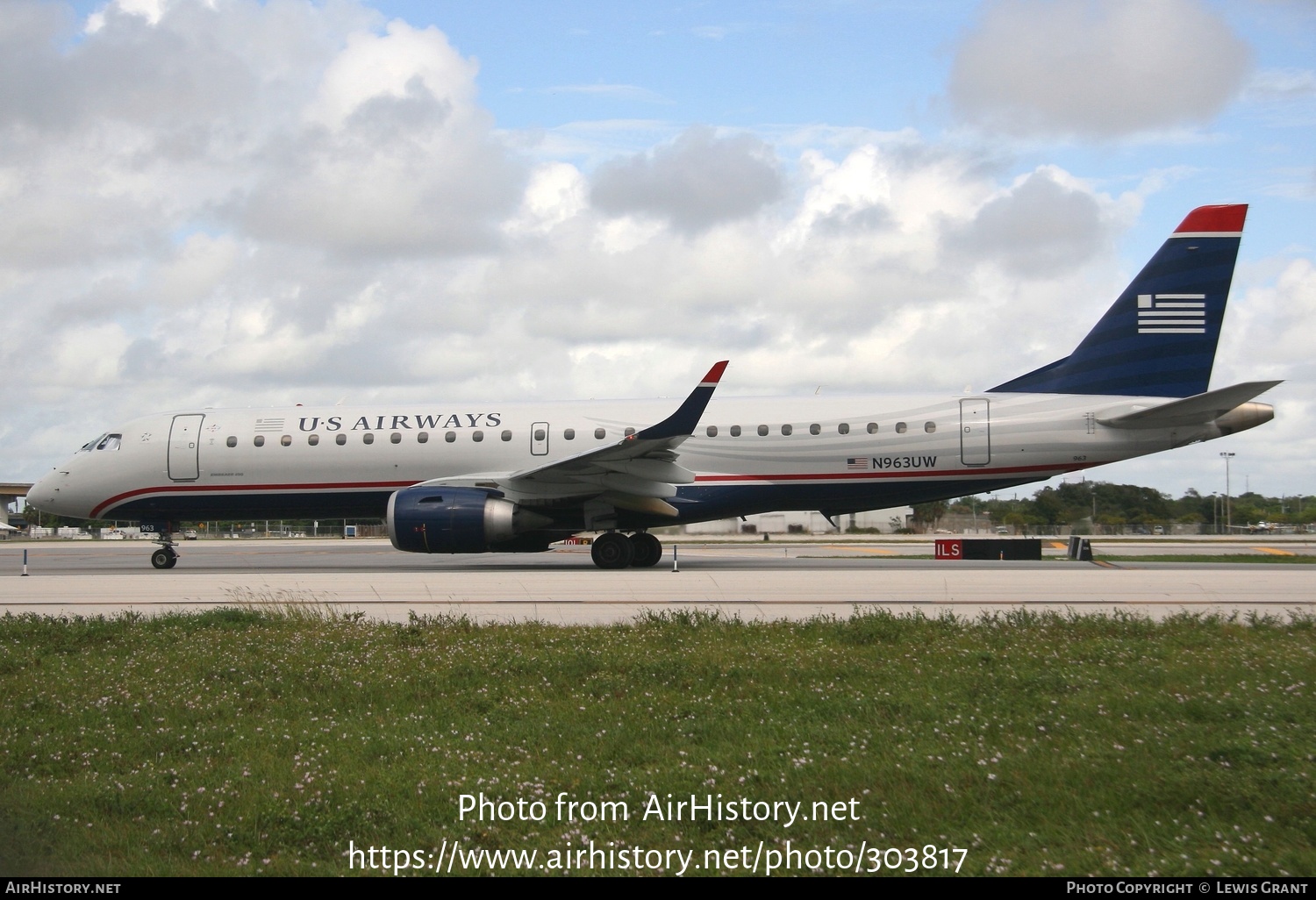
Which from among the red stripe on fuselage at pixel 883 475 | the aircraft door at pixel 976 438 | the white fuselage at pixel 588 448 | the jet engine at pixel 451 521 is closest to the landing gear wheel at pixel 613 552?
the white fuselage at pixel 588 448

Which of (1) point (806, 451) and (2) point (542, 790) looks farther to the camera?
(1) point (806, 451)

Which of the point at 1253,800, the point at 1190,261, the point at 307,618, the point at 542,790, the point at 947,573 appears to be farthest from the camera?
the point at 1190,261

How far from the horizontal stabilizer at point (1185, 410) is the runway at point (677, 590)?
281 cm

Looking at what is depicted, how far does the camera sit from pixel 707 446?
848 inches

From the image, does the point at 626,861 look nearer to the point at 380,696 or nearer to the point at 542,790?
the point at 542,790

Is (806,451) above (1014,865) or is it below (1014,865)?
above

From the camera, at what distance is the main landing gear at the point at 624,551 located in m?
21.0

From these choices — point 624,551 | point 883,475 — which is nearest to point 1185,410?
point 883,475

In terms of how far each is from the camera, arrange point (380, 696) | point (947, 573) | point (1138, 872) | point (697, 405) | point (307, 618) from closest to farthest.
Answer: point (1138, 872) < point (380, 696) < point (307, 618) < point (947, 573) < point (697, 405)

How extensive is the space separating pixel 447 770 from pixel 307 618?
6.69m

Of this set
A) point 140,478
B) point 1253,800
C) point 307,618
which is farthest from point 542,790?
point 140,478

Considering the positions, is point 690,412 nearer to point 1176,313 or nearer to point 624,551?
point 624,551

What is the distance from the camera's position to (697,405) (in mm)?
18969

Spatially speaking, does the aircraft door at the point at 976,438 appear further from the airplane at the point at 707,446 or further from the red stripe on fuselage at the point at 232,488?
the red stripe on fuselage at the point at 232,488
